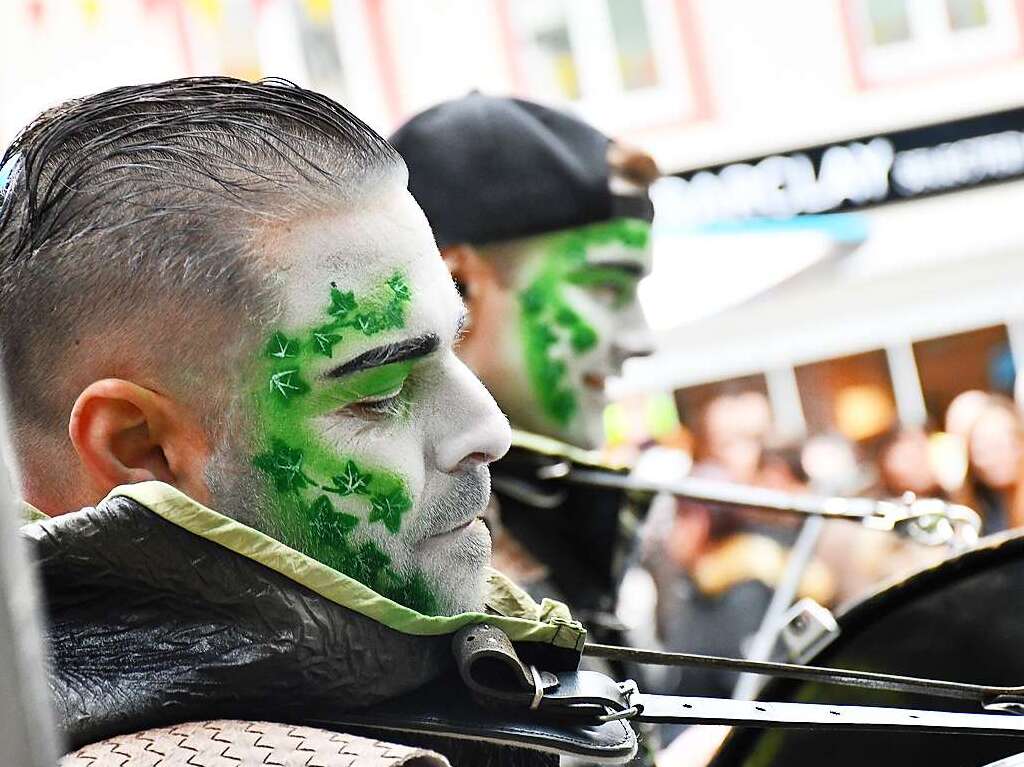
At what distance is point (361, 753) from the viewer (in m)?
1.08

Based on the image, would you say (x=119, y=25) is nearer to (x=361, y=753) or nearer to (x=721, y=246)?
(x=721, y=246)

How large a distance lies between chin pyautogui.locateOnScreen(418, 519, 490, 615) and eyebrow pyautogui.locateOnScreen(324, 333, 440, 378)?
0.15 metres

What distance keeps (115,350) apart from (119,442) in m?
0.07

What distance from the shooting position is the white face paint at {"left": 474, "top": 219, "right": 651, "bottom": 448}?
247 centimetres

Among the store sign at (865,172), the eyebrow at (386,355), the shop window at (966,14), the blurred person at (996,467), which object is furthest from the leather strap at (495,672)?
the shop window at (966,14)

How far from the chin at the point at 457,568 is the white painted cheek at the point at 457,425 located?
6cm

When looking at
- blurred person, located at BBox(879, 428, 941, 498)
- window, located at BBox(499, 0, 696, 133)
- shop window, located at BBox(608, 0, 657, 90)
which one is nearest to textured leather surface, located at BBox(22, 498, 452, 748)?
blurred person, located at BBox(879, 428, 941, 498)

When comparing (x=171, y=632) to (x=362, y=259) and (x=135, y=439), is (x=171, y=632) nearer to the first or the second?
(x=135, y=439)

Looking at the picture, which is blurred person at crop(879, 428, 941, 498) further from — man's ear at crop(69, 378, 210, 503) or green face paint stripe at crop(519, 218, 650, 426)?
man's ear at crop(69, 378, 210, 503)

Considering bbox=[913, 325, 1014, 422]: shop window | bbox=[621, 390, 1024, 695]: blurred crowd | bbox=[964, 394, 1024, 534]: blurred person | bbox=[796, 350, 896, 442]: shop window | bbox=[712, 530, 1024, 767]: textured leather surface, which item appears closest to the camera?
bbox=[712, 530, 1024, 767]: textured leather surface

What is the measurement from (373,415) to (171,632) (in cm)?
23

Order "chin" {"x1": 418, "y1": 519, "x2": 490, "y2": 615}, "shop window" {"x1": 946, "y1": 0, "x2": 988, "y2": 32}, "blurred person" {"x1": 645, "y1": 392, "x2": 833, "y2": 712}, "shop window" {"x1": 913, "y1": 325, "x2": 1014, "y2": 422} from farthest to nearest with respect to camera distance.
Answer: "shop window" {"x1": 946, "y1": 0, "x2": 988, "y2": 32} < "shop window" {"x1": 913, "y1": 325, "x2": 1014, "y2": 422} < "blurred person" {"x1": 645, "y1": 392, "x2": 833, "y2": 712} < "chin" {"x1": 418, "y1": 519, "x2": 490, "y2": 615}

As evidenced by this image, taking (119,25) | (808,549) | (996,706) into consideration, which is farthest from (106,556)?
(119,25)

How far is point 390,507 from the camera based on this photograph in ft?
4.17
